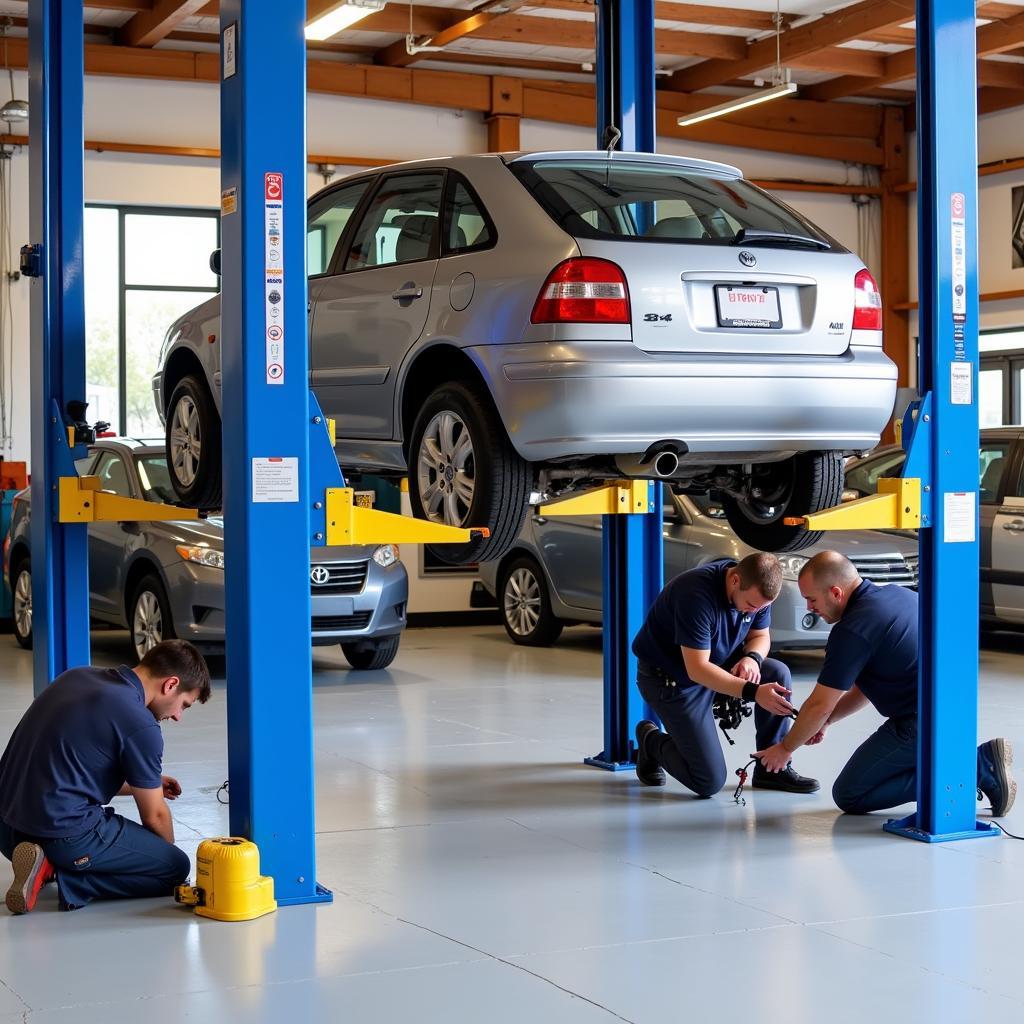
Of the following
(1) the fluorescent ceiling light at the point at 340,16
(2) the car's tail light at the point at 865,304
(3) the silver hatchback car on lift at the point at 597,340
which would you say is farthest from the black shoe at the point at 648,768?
(1) the fluorescent ceiling light at the point at 340,16

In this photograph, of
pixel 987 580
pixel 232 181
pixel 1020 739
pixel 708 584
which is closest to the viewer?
pixel 232 181

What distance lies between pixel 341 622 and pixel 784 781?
4.24 metres

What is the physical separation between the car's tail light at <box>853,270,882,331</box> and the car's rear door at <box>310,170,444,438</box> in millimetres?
1580

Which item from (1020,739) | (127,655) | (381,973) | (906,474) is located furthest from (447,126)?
(381,973)

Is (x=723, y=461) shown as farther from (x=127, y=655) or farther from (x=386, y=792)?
(x=127, y=655)

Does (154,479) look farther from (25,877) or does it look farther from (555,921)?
(555,921)

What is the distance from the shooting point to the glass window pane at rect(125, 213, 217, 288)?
47.9ft

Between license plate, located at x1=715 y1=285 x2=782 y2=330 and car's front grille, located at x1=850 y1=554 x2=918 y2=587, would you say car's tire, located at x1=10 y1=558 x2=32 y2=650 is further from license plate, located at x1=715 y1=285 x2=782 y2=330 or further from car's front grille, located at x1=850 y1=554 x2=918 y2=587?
license plate, located at x1=715 y1=285 x2=782 y2=330

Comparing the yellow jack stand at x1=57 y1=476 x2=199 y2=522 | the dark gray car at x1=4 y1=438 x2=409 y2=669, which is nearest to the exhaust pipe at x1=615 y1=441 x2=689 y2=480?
the yellow jack stand at x1=57 y1=476 x2=199 y2=522

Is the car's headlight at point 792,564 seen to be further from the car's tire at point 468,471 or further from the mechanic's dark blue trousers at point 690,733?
the car's tire at point 468,471

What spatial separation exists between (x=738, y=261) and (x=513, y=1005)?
2753 mm

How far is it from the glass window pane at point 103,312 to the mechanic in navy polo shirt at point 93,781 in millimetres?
10017

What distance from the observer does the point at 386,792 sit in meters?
6.70

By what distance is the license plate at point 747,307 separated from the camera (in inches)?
211
